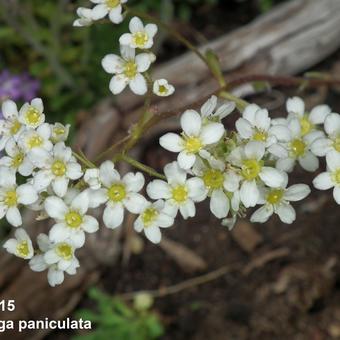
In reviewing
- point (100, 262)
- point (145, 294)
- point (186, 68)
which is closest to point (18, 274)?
point (100, 262)

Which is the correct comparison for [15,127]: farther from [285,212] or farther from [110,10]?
[285,212]

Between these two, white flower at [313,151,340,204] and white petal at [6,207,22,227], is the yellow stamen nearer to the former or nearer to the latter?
white flower at [313,151,340,204]

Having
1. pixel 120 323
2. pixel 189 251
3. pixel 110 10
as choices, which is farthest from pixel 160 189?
pixel 189 251

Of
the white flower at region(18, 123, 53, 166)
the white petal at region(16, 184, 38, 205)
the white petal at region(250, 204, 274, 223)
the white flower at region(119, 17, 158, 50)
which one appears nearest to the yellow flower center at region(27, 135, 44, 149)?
the white flower at region(18, 123, 53, 166)

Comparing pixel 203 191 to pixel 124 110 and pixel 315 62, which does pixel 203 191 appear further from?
pixel 315 62

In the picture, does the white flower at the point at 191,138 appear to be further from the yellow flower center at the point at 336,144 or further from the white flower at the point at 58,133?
the yellow flower center at the point at 336,144
